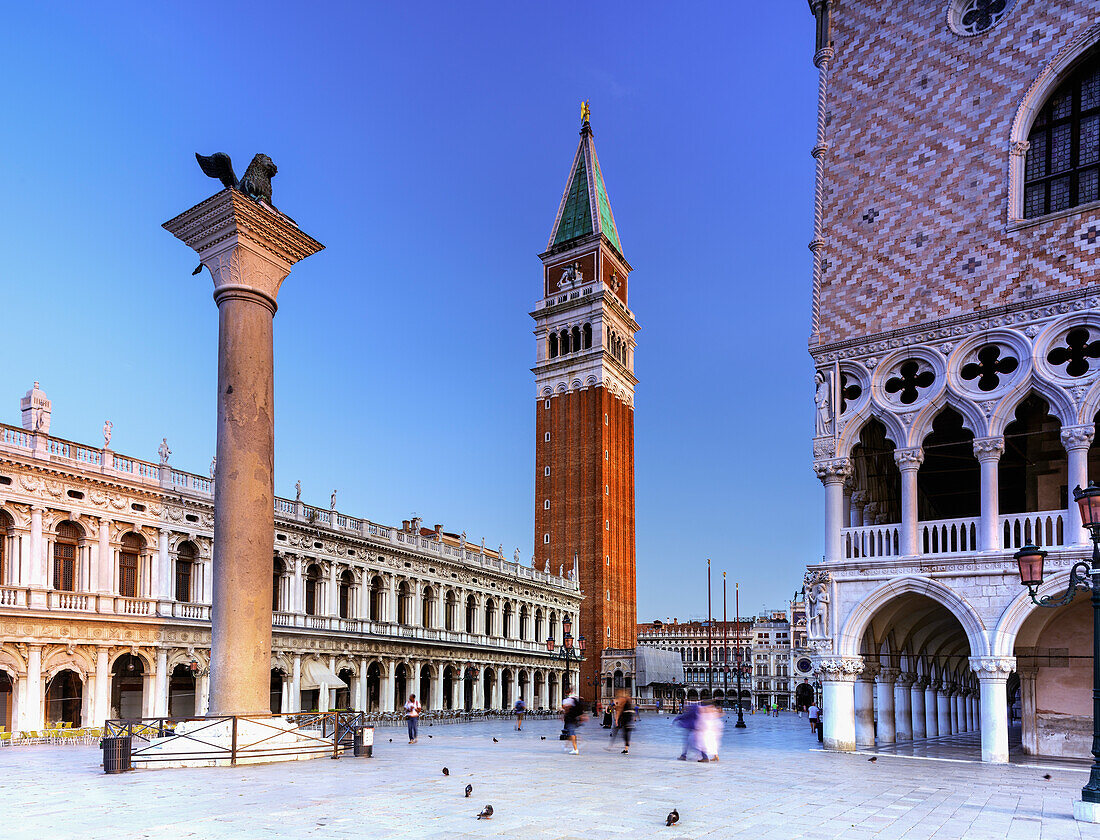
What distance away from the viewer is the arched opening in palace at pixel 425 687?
51.5 m

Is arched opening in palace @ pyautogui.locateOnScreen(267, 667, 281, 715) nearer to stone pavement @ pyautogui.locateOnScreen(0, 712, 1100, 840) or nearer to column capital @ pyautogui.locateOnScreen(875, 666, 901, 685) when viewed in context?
stone pavement @ pyautogui.locateOnScreen(0, 712, 1100, 840)

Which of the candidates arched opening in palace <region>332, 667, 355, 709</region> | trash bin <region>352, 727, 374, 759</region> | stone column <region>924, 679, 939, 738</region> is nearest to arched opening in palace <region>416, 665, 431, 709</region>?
arched opening in palace <region>332, 667, 355, 709</region>

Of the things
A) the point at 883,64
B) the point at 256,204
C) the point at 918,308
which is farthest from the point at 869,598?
the point at 256,204

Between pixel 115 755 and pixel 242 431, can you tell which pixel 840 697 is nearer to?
pixel 242 431

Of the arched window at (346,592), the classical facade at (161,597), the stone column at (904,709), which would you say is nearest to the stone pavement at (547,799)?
the stone column at (904,709)

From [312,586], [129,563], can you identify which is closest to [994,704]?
[129,563]

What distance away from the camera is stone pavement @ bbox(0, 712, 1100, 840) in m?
10.9

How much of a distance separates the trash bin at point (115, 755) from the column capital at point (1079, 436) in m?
20.4

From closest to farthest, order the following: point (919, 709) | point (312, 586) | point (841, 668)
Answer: point (841, 668)
point (919, 709)
point (312, 586)

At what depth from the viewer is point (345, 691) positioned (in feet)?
150

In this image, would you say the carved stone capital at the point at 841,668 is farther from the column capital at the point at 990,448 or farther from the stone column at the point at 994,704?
the column capital at the point at 990,448

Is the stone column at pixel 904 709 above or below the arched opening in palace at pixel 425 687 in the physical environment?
above

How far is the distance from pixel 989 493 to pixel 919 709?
1114 cm

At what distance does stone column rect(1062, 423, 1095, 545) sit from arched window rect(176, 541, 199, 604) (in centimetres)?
3050
